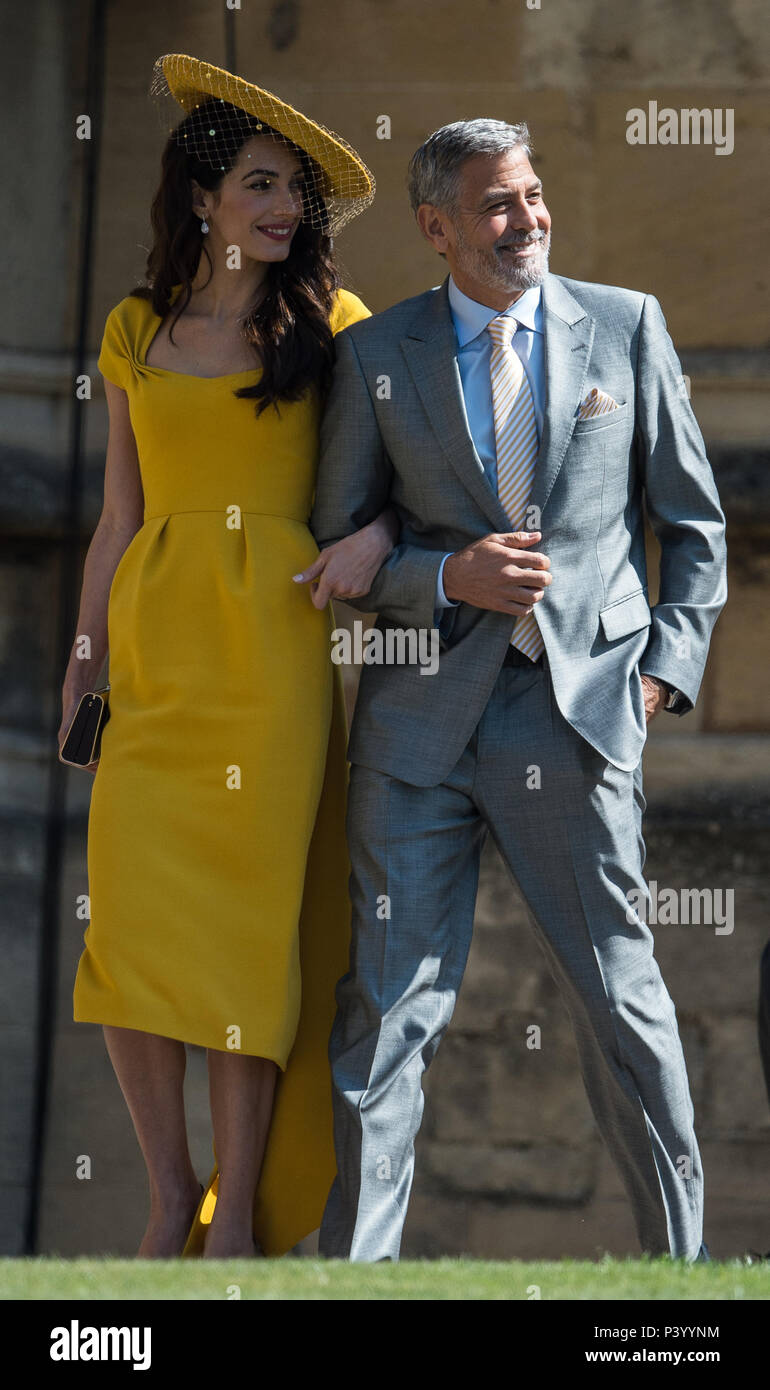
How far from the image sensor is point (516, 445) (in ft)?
11.6

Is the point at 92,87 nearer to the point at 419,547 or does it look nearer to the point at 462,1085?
the point at 419,547

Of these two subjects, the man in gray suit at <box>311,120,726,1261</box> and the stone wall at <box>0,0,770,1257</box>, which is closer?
the man in gray suit at <box>311,120,726,1261</box>

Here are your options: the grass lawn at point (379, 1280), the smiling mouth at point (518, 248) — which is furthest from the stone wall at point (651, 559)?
the grass lawn at point (379, 1280)

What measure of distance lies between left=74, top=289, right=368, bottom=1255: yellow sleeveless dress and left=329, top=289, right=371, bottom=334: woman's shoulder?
226 millimetres

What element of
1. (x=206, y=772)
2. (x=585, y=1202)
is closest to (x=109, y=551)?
(x=206, y=772)

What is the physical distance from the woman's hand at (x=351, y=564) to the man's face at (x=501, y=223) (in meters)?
0.50

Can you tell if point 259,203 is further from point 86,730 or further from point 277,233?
point 86,730

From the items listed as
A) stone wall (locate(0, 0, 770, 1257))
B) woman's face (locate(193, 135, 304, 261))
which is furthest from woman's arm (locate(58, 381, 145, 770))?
stone wall (locate(0, 0, 770, 1257))

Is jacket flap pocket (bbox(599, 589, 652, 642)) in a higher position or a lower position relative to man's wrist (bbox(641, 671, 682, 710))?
higher

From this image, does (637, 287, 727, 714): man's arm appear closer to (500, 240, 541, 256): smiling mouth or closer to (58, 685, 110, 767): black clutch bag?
(500, 240, 541, 256): smiling mouth

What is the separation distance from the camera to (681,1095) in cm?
346

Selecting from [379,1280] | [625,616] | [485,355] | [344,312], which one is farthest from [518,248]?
[379,1280]

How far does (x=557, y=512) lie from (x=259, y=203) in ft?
2.77

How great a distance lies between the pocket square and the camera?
11.5 ft
